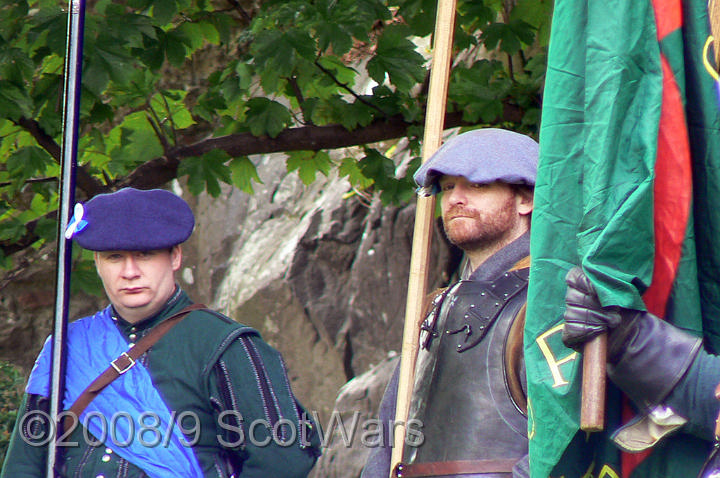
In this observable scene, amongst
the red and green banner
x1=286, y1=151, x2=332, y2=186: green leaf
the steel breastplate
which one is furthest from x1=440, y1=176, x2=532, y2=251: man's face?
x1=286, y1=151, x2=332, y2=186: green leaf

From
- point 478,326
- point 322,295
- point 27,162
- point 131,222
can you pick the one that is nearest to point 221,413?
point 131,222

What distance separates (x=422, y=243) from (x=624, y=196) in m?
1.17

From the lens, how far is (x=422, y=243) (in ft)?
11.1

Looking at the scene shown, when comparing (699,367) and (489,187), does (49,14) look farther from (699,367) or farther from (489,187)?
(699,367)

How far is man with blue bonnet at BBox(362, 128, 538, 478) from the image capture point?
306cm

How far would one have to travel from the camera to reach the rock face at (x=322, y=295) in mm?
8609

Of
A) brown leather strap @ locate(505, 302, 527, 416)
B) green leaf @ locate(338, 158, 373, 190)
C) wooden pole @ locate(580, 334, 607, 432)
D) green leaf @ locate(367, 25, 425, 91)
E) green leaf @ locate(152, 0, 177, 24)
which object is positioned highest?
green leaf @ locate(152, 0, 177, 24)

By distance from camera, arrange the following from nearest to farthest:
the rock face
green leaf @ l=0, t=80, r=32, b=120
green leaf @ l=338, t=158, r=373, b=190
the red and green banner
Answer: the red and green banner < green leaf @ l=0, t=80, r=32, b=120 < green leaf @ l=338, t=158, r=373, b=190 < the rock face

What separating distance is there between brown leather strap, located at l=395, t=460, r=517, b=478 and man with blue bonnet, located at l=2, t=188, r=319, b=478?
1.01ft

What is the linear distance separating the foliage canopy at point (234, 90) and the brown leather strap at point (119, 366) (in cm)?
164

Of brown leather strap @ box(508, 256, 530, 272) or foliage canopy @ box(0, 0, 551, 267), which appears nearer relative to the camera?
A: brown leather strap @ box(508, 256, 530, 272)

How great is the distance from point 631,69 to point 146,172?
11.3 feet

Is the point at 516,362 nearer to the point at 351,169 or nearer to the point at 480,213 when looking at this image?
the point at 480,213

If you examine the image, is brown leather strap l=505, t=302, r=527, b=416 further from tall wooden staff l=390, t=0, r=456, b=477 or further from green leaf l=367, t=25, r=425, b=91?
green leaf l=367, t=25, r=425, b=91
